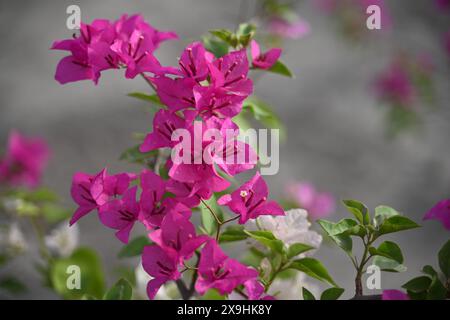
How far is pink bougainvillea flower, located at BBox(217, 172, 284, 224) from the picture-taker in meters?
0.58

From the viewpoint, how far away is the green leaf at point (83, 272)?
3.46 ft

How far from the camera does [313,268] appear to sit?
657mm

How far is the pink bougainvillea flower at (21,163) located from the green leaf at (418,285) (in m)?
0.97

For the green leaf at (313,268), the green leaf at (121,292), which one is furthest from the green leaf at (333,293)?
the green leaf at (121,292)

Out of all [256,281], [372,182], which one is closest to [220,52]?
[256,281]

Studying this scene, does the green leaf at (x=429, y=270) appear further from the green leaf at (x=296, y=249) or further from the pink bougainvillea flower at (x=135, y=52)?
the pink bougainvillea flower at (x=135, y=52)

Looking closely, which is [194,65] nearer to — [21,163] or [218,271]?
[218,271]

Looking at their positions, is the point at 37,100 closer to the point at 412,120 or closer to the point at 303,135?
the point at 303,135

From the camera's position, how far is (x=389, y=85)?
2254 mm

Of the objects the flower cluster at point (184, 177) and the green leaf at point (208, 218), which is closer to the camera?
the flower cluster at point (184, 177)

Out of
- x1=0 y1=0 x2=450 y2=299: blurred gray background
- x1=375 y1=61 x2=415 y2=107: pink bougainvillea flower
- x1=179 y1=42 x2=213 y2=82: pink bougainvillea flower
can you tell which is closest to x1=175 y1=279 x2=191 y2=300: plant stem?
x1=179 y1=42 x2=213 y2=82: pink bougainvillea flower

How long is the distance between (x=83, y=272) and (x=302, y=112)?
5.69ft

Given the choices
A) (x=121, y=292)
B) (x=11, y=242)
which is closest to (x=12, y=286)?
(x=11, y=242)

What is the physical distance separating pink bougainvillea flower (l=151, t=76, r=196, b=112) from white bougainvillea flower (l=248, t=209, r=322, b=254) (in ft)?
0.62
